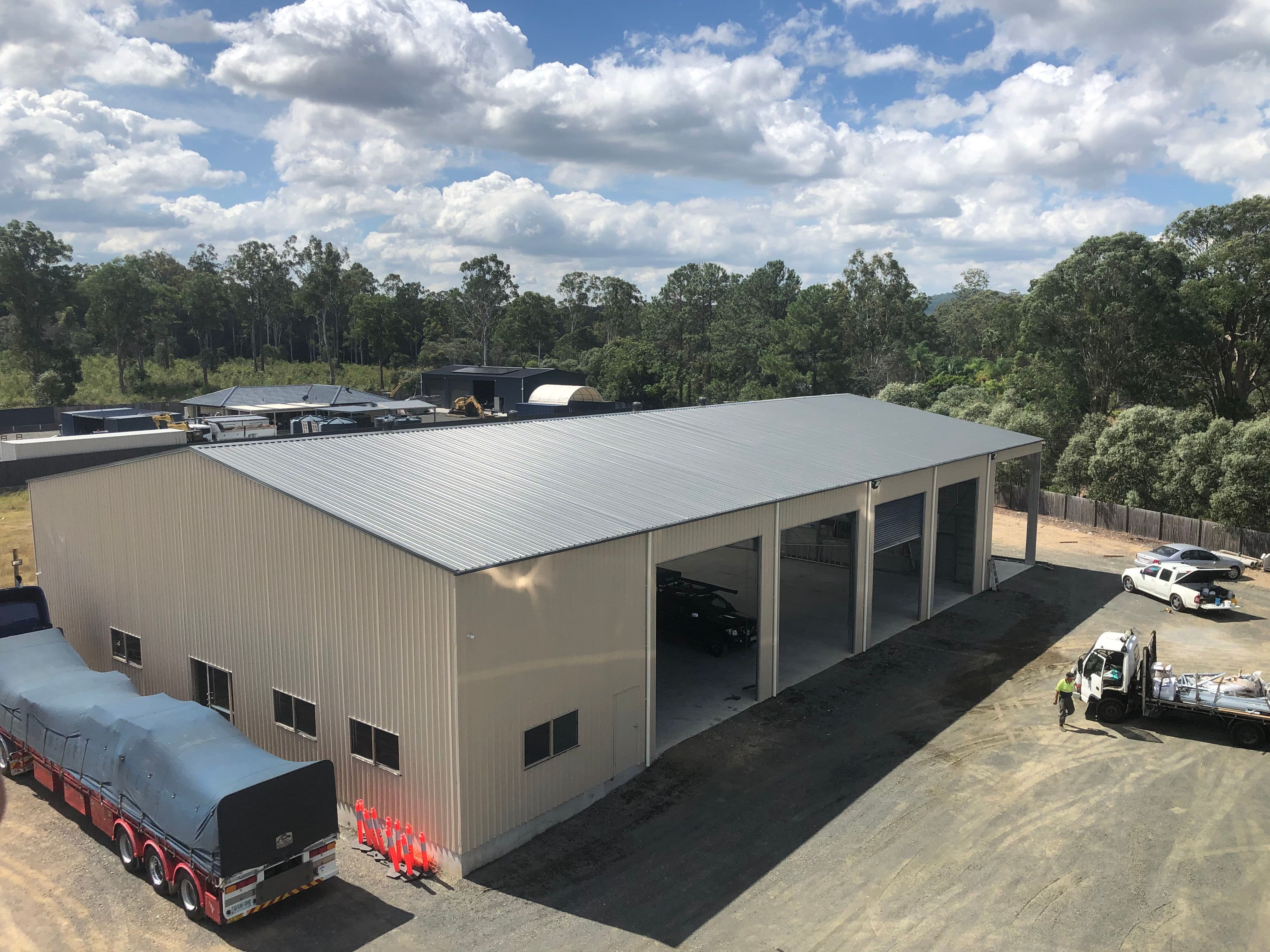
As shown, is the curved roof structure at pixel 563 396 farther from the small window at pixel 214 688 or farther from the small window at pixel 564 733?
the small window at pixel 564 733

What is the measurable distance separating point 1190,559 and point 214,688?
103ft

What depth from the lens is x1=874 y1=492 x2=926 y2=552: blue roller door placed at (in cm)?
2514

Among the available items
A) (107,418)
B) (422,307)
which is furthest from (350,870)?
(422,307)

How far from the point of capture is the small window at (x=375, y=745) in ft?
48.2

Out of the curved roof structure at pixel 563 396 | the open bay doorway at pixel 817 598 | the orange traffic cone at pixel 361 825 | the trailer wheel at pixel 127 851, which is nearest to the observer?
the trailer wheel at pixel 127 851

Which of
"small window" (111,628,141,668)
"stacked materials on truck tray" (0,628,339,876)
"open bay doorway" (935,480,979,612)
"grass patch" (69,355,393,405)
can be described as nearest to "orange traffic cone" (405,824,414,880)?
"stacked materials on truck tray" (0,628,339,876)

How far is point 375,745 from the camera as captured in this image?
1499cm

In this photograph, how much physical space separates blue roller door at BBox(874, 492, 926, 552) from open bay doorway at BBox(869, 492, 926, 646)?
0.04ft

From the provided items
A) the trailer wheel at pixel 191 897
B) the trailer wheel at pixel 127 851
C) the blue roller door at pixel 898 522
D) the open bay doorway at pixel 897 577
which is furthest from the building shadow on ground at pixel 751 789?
the trailer wheel at pixel 127 851

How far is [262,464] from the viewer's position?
17.6 m

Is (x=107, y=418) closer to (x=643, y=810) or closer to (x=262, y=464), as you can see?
(x=262, y=464)

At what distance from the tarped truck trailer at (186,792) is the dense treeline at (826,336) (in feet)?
122

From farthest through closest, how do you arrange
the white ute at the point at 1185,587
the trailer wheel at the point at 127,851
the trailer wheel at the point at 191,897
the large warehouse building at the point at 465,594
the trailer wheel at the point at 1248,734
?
the white ute at the point at 1185,587 → the trailer wheel at the point at 1248,734 → the large warehouse building at the point at 465,594 → the trailer wheel at the point at 127,851 → the trailer wheel at the point at 191,897

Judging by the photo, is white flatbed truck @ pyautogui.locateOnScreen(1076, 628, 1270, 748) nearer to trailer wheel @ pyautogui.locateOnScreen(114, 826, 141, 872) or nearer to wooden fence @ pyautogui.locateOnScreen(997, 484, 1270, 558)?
wooden fence @ pyautogui.locateOnScreen(997, 484, 1270, 558)
